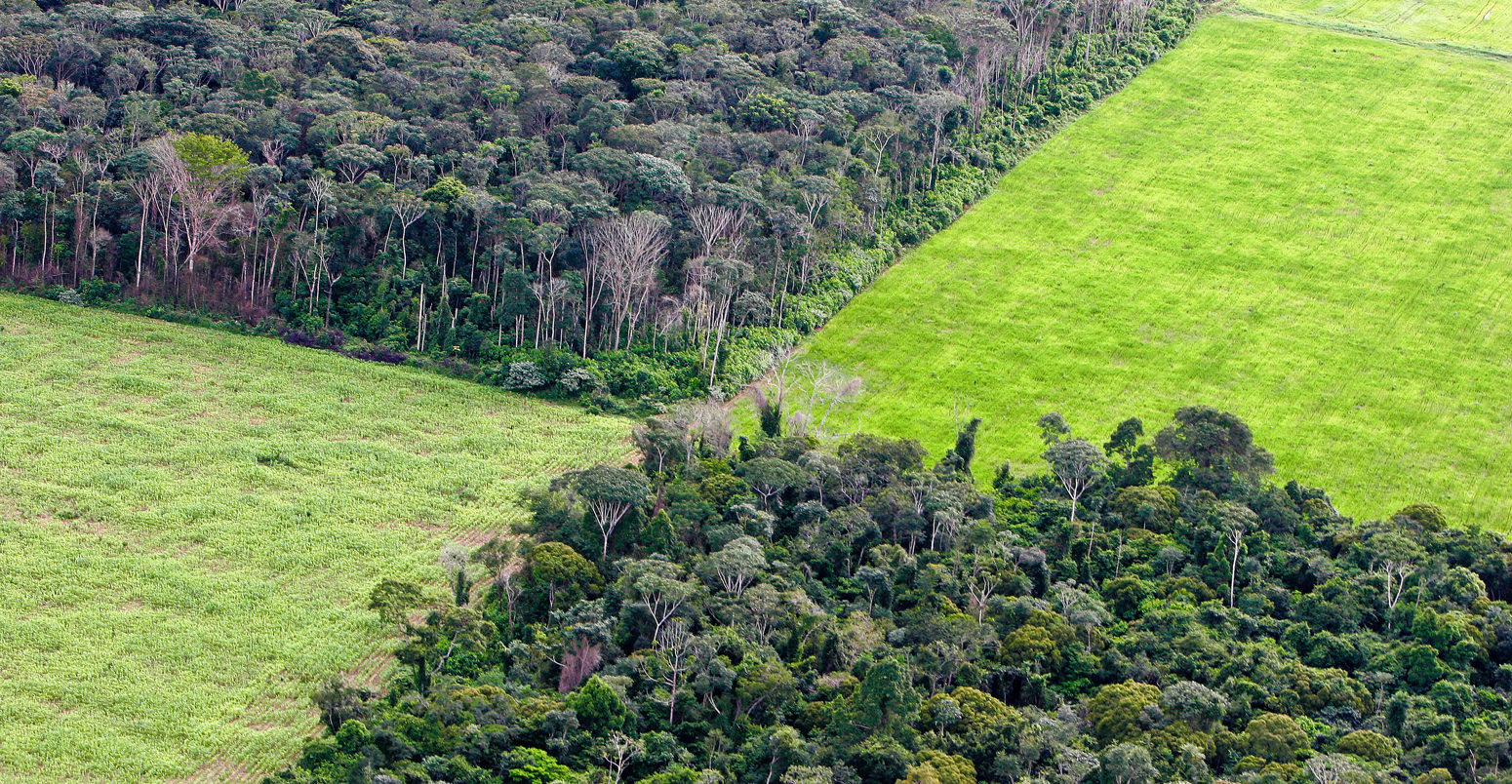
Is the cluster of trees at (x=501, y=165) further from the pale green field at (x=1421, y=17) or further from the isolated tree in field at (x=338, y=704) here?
the pale green field at (x=1421, y=17)

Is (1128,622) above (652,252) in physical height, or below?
below

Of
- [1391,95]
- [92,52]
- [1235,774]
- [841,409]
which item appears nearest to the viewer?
[1235,774]

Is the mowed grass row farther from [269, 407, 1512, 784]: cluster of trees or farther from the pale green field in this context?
[269, 407, 1512, 784]: cluster of trees

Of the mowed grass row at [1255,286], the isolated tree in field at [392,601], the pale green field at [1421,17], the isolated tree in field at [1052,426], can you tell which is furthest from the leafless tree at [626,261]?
the pale green field at [1421,17]

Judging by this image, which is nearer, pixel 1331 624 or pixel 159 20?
pixel 1331 624

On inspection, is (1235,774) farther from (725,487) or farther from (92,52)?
(92,52)

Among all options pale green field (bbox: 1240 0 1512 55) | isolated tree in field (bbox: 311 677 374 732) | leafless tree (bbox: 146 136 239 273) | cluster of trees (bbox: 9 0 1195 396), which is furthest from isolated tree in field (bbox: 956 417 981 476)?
pale green field (bbox: 1240 0 1512 55)

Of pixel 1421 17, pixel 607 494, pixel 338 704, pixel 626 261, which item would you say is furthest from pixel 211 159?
pixel 1421 17

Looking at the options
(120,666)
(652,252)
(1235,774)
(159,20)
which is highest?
(159,20)

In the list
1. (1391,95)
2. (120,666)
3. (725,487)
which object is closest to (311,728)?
(120,666)
